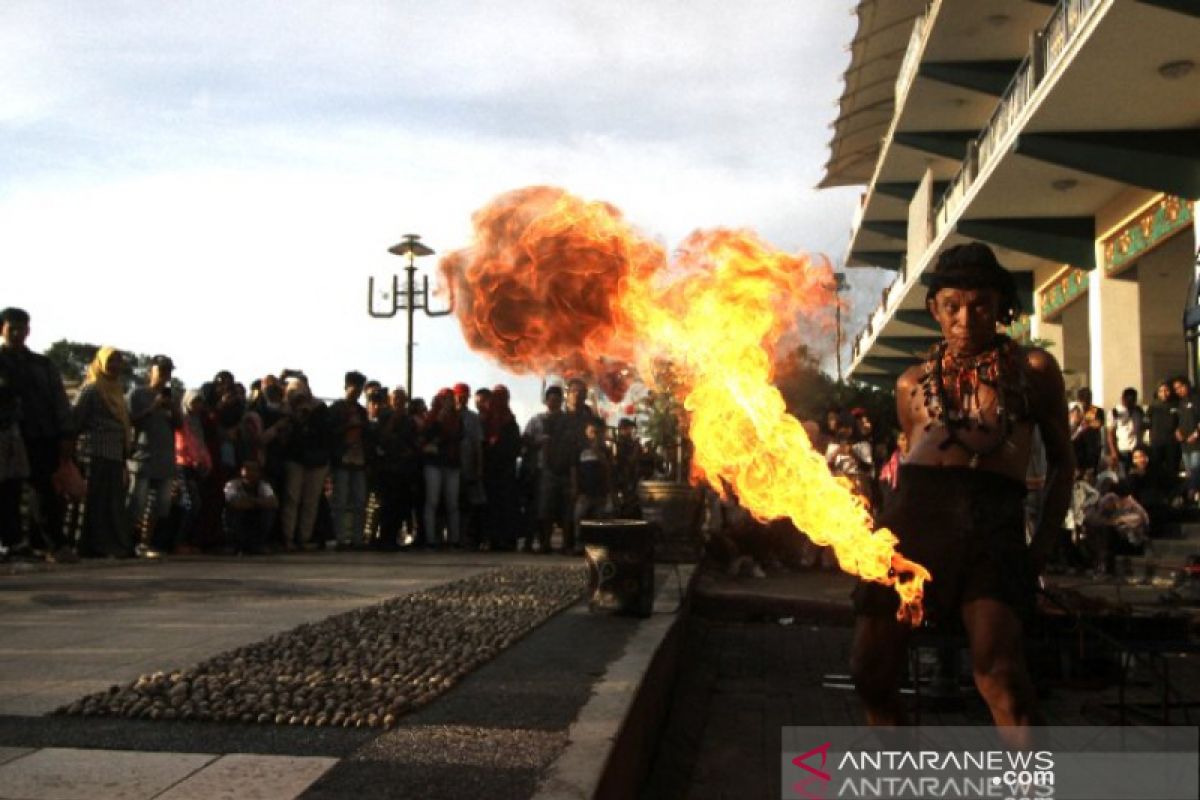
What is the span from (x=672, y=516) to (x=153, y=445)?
5161 millimetres

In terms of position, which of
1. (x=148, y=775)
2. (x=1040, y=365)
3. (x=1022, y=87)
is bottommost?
(x=148, y=775)

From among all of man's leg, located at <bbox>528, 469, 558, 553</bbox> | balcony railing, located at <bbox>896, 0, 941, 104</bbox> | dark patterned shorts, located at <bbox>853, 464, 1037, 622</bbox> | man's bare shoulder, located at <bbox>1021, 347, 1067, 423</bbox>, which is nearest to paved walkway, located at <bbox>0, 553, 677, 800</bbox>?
dark patterned shorts, located at <bbox>853, 464, 1037, 622</bbox>

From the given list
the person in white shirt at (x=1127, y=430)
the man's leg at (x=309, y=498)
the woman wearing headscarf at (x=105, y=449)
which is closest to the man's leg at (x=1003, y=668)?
the woman wearing headscarf at (x=105, y=449)

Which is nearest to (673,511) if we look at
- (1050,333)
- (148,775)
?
(148,775)

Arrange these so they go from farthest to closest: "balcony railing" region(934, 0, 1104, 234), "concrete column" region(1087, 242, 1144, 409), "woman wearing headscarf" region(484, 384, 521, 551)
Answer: "concrete column" region(1087, 242, 1144, 409), "balcony railing" region(934, 0, 1104, 234), "woman wearing headscarf" region(484, 384, 521, 551)

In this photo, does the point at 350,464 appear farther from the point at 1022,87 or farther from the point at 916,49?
the point at 916,49

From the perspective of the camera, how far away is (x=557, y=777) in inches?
141

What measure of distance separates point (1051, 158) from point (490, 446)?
34.5 ft

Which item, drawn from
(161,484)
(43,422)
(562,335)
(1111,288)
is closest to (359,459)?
(161,484)

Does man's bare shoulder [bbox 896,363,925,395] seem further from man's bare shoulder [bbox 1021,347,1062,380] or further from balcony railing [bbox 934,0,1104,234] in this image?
balcony railing [bbox 934,0,1104,234]

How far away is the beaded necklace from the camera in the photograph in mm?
3904

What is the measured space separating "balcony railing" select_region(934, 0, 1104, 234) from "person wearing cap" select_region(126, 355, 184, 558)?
39.2ft

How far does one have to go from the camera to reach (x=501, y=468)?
48.5 ft

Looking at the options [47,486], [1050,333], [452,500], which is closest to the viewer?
[47,486]
